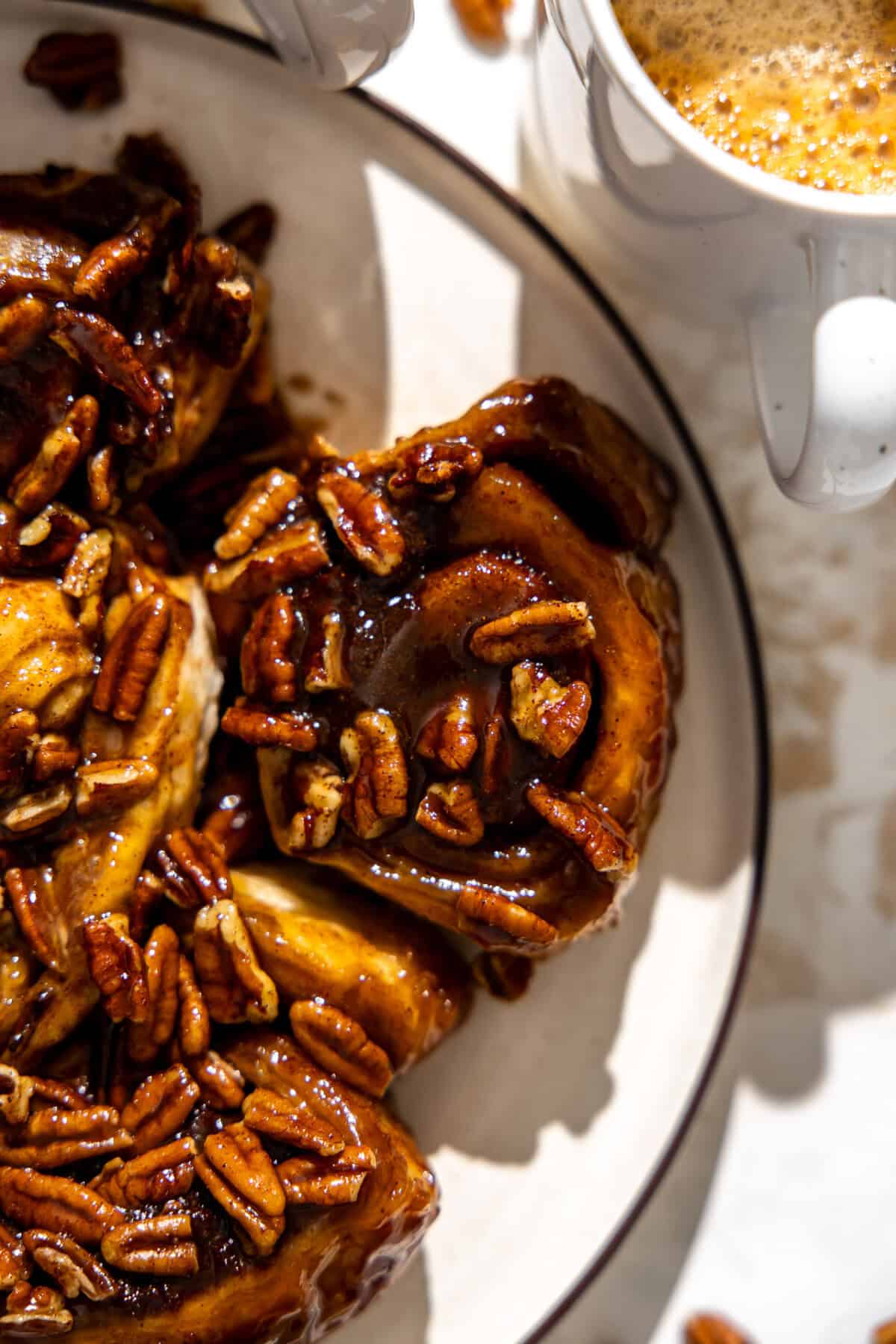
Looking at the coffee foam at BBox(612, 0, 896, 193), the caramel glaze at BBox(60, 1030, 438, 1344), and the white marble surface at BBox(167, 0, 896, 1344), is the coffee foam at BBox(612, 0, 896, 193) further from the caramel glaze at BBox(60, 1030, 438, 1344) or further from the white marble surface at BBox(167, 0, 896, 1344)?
the caramel glaze at BBox(60, 1030, 438, 1344)

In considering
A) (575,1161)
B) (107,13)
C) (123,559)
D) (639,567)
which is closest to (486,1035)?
(575,1161)

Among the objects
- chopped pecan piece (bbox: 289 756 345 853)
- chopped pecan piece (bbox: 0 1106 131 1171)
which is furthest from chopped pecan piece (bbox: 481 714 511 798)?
chopped pecan piece (bbox: 0 1106 131 1171)

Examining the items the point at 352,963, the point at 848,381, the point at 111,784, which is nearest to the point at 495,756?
the point at 352,963

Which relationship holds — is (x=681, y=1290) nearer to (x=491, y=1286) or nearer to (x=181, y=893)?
(x=491, y=1286)

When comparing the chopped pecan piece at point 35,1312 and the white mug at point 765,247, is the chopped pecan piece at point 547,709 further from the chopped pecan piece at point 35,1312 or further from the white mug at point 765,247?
the chopped pecan piece at point 35,1312

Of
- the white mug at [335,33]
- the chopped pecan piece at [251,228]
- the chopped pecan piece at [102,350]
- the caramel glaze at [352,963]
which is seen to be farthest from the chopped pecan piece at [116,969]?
the white mug at [335,33]

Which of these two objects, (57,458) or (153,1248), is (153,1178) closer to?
(153,1248)
